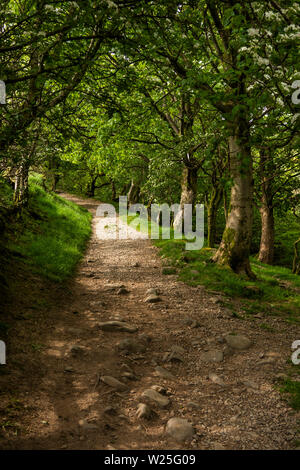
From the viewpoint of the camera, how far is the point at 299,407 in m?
4.14

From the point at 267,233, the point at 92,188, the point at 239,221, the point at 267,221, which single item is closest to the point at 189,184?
the point at 267,221

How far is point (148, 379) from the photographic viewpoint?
15.8 feet

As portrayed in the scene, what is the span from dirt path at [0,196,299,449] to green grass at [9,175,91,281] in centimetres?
159

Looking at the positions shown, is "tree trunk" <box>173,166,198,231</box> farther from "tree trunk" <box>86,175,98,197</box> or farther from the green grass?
"tree trunk" <box>86,175,98,197</box>

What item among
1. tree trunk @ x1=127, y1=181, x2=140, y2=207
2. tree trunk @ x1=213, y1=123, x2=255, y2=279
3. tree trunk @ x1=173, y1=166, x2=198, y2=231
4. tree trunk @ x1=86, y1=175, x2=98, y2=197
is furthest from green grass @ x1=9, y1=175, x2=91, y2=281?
tree trunk @ x1=86, y1=175, x2=98, y2=197

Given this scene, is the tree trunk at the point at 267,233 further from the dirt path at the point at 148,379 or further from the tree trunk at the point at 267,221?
the dirt path at the point at 148,379

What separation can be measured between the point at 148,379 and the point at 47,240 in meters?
8.15

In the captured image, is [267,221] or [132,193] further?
[132,193]

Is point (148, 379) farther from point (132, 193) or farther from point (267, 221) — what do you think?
point (132, 193)

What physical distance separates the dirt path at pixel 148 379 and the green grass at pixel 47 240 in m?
1.59

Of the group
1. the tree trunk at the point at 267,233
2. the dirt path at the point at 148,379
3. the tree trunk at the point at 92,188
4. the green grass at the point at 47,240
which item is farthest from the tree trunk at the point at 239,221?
the tree trunk at the point at 92,188

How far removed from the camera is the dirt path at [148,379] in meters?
3.54

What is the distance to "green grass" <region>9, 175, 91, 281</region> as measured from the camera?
9445 millimetres

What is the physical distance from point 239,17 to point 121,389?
6054 millimetres
